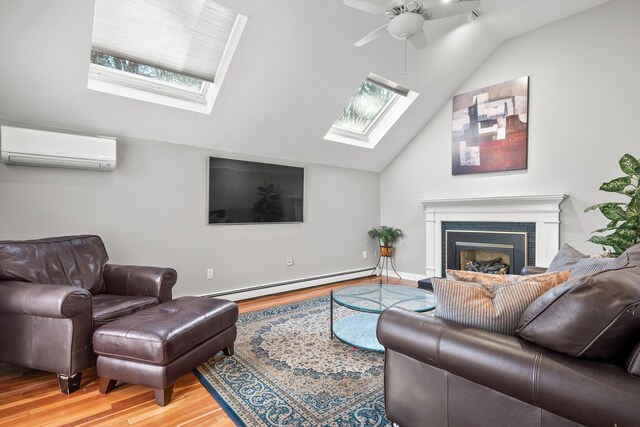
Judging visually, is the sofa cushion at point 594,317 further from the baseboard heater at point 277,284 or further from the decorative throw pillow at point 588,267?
the baseboard heater at point 277,284

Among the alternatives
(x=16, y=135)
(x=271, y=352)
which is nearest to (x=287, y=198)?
(x=271, y=352)

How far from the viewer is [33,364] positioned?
2029 mm

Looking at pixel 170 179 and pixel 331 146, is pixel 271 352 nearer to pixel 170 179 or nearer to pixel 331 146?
pixel 170 179

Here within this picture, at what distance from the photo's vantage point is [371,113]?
496 centimetres

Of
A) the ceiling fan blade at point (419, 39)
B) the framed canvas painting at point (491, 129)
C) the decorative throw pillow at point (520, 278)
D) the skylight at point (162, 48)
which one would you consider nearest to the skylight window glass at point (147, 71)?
the skylight at point (162, 48)

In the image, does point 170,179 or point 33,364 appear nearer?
point 33,364

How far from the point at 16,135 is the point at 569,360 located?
152 inches

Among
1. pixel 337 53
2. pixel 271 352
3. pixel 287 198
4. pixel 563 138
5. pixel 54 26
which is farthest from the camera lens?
pixel 287 198

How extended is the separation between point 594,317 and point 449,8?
2.30m

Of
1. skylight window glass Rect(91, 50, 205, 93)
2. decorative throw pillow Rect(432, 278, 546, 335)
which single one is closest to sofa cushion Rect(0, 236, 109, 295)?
skylight window glass Rect(91, 50, 205, 93)

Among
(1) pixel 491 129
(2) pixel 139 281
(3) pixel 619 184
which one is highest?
(1) pixel 491 129

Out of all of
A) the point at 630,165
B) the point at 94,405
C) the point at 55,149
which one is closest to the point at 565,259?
the point at 630,165

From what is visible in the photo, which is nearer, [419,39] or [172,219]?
[419,39]

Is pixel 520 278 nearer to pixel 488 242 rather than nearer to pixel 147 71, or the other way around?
pixel 488 242
